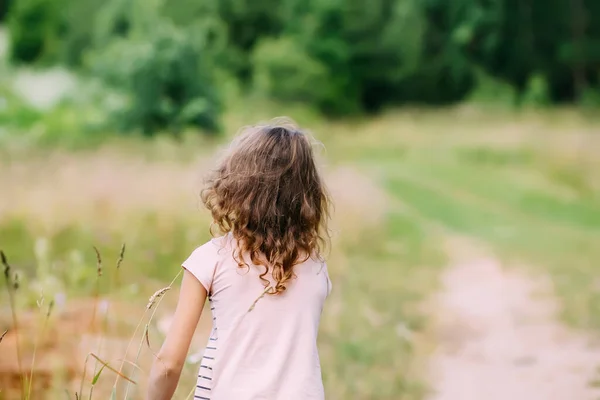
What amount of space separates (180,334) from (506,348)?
4437 millimetres

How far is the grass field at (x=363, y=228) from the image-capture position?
5.82m

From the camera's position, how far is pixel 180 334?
2.03 meters

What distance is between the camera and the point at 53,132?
1903 cm

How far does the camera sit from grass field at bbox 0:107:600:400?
5.82 m

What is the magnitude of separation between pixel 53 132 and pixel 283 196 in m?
17.7

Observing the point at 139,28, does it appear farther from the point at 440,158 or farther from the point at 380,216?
the point at 380,216

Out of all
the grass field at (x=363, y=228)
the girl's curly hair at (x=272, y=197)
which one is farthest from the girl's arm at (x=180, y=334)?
the grass field at (x=363, y=228)

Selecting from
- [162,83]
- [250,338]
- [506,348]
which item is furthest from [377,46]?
[250,338]

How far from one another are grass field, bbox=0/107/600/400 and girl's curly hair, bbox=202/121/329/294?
164mm

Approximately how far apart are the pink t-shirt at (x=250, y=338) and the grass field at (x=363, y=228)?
422 millimetres

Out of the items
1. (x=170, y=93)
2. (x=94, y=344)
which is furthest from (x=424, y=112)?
(x=94, y=344)

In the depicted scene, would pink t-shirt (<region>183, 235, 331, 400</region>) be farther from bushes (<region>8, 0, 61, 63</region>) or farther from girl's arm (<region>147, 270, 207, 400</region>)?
bushes (<region>8, 0, 61, 63</region>)

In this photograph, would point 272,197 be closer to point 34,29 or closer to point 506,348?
point 506,348

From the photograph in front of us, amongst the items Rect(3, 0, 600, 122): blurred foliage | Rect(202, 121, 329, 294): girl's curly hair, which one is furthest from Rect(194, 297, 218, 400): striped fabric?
Rect(3, 0, 600, 122): blurred foliage
